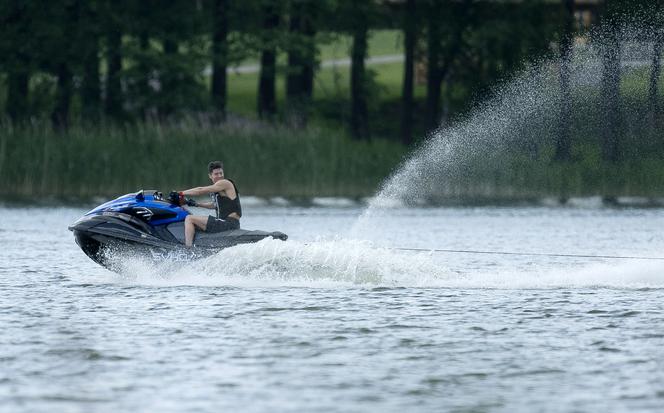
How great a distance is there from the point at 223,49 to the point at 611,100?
41.8 ft

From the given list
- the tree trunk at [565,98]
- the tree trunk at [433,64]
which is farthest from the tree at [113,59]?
the tree trunk at [565,98]

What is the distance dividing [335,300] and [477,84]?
34.1 meters

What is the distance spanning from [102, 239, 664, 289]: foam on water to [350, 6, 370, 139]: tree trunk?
3281 cm

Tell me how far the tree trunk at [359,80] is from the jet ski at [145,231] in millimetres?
33360

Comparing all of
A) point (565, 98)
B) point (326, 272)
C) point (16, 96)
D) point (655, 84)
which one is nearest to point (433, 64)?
point (565, 98)

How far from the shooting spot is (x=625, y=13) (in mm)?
44344

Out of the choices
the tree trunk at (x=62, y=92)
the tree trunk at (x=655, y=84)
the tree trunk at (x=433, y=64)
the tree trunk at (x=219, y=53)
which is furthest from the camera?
the tree trunk at (x=433, y=64)

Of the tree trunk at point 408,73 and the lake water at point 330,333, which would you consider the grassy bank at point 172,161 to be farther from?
the tree trunk at point 408,73

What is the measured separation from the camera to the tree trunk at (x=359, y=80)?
5106 centimetres

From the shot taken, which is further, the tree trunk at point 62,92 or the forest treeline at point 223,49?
the forest treeline at point 223,49

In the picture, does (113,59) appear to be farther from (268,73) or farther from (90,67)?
(268,73)

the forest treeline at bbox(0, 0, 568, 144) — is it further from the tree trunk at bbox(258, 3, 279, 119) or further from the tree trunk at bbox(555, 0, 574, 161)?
the tree trunk at bbox(555, 0, 574, 161)

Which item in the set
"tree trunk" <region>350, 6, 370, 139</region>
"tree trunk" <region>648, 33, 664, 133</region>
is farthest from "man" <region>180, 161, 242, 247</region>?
"tree trunk" <region>350, 6, 370, 139</region>

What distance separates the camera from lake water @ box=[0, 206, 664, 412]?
11227 millimetres
